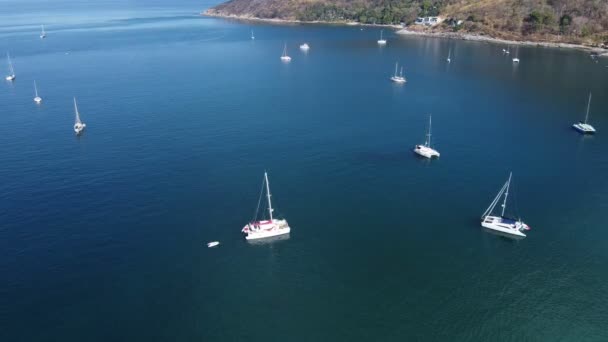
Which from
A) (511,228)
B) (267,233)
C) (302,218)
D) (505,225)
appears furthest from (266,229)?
(511,228)

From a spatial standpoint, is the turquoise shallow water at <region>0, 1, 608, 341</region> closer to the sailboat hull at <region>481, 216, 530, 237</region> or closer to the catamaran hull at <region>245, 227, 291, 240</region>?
the catamaran hull at <region>245, 227, 291, 240</region>

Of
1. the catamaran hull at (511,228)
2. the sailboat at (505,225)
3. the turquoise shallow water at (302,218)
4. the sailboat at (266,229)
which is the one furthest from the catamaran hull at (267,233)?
the catamaran hull at (511,228)

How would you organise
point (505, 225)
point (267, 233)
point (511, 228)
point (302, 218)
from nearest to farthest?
point (267, 233) → point (511, 228) → point (505, 225) → point (302, 218)

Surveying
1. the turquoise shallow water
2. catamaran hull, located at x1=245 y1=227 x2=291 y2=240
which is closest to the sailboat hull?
the turquoise shallow water

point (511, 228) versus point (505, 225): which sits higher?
point (505, 225)

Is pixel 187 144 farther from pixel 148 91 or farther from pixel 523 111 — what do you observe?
pixel 523 111

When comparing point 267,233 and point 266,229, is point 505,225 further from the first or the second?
point 266,229
